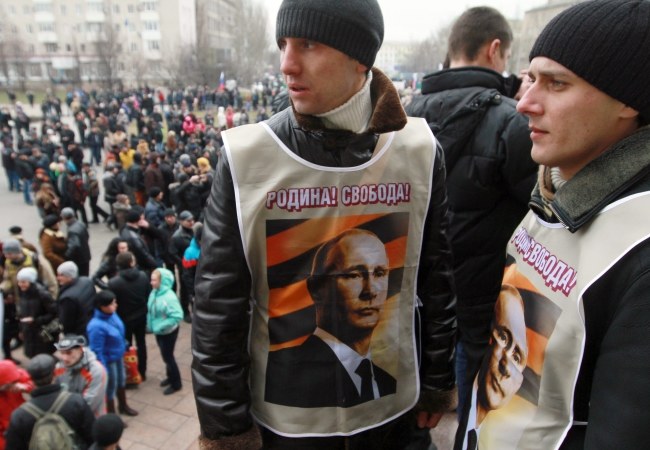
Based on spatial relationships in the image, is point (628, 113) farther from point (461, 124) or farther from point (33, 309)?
point (33, 309)

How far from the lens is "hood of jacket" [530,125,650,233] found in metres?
1.23

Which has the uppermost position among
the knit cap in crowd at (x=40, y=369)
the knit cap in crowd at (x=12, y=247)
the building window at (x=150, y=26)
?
the building window at (x=150, y=26)

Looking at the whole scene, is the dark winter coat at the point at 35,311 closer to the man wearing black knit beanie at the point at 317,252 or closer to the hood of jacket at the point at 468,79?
the man wearing black knit beanie at the point at 317,252

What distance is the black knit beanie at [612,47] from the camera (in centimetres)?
122

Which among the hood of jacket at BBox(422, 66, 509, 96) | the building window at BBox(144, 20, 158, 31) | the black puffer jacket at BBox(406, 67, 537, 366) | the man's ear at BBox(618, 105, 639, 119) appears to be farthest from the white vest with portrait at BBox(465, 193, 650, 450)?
the building window at BBox(144, 20, 158, 31)

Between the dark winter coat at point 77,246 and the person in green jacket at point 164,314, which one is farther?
the dark winter coat at point 77,246

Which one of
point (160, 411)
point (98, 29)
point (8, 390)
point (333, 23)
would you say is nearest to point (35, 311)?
point (160, 411)

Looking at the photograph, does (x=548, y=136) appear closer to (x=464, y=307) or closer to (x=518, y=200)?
(x=518, y=200)

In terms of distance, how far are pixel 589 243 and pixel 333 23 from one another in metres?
0.94

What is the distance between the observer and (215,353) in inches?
63.9

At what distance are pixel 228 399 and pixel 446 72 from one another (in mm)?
1801

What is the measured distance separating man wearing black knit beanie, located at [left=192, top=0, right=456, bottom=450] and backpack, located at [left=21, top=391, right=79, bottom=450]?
2519 mm

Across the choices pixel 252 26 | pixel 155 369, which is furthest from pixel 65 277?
pixel 252 26

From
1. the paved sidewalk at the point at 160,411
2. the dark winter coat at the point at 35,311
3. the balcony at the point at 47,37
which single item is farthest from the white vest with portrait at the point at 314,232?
the balcony at the point at 47,37
